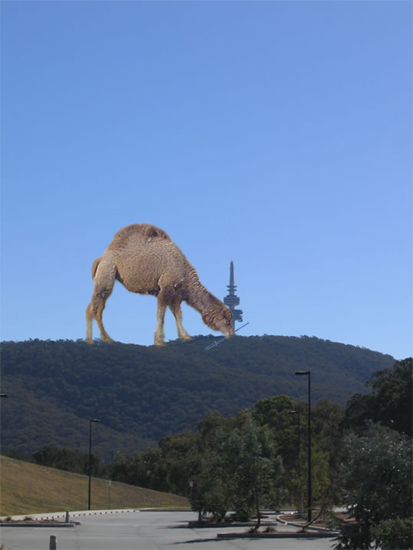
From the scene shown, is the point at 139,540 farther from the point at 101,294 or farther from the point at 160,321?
the point at 160,321

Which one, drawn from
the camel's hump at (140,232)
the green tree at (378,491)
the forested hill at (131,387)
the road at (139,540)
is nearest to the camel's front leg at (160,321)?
the camel's hump at (140,232)

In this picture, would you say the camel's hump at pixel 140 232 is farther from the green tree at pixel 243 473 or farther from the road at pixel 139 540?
the green tree at pixel 243 473

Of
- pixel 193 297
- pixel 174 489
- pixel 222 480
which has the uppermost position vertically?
pixel 193 297

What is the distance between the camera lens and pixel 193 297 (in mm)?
15625

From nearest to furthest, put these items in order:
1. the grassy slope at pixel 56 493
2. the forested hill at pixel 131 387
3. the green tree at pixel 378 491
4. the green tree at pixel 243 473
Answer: the green tree at pixel 378 491
the green tree at pixel 243 473
the grassy slope at pixel 56 493
the forested hill at pixel 131 387

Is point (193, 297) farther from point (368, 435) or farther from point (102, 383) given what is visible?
point (102, 383)

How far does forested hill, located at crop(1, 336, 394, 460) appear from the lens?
14700 centimetres

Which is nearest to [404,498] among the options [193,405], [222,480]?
[222,480]

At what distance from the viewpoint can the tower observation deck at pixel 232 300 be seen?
1623 centimetres

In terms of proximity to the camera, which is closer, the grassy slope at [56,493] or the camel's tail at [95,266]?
the camel's tail at [95,266]

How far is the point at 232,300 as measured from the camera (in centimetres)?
1661

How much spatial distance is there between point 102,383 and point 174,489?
7189cm

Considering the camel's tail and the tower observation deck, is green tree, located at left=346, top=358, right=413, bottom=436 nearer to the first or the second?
the tower observation deck


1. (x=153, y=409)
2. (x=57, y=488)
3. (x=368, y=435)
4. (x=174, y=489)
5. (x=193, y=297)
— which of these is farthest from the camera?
(x=153, y=409)
